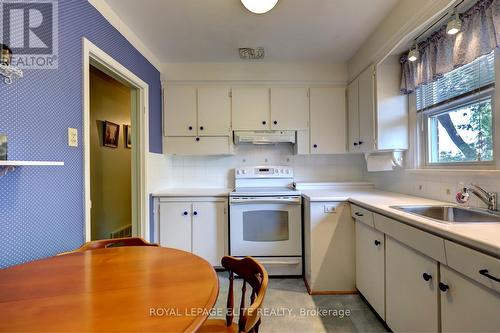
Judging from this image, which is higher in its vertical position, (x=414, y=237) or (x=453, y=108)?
(x=453, y=108)

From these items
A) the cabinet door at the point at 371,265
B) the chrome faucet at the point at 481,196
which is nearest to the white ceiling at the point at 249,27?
the chrome faucet at the point at 481,196

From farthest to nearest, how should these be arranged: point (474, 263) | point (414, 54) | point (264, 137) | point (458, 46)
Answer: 1. point (264, 137)
2. point (414, 54)
3. point (458, 46)
4. point (474, 263)

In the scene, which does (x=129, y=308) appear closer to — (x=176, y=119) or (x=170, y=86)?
(x=176, y=119)

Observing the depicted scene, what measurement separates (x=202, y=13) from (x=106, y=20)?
73cm

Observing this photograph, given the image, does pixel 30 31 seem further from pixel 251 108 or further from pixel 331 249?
pixel 331 249

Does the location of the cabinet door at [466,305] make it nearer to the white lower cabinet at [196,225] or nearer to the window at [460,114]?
the window at [460,114]

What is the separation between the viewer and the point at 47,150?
4.26ft

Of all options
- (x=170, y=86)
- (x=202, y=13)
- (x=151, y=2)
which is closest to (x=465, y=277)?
(x=202, y=13)

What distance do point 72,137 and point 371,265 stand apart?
2299mm

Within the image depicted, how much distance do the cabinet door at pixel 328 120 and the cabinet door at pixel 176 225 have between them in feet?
5.55

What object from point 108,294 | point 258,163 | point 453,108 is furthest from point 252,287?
point 258,163

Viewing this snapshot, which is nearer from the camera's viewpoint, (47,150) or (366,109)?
(47,150)

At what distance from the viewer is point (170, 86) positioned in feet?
9.50

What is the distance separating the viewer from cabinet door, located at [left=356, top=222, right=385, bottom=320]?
1.70 m
